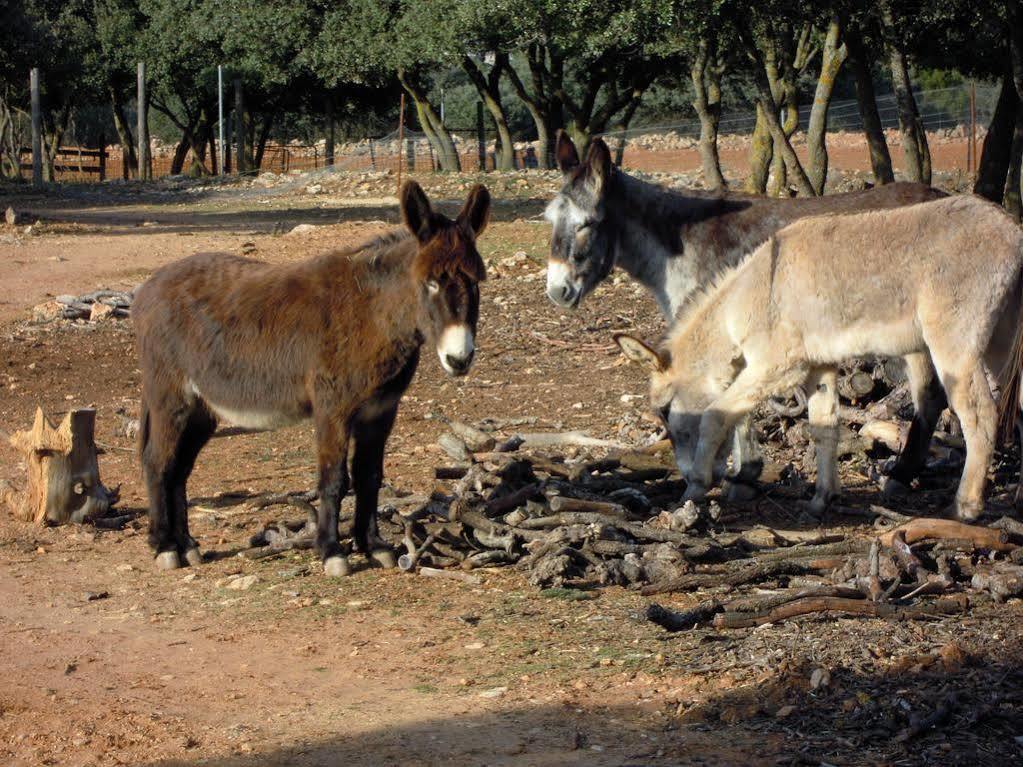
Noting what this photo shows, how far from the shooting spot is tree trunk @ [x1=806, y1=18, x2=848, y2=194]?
16.1m

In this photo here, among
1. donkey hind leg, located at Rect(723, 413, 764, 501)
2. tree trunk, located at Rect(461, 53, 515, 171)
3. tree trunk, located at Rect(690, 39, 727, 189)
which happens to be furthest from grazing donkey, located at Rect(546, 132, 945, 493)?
tree trunk, located at Rect(461, 53, 515, 171)

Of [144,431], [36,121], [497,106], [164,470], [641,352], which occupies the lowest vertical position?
[164,470]

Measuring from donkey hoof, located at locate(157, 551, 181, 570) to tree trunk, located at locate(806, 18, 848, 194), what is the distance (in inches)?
460

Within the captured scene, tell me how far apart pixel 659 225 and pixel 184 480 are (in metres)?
3.43

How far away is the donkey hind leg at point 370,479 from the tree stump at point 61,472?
187cm

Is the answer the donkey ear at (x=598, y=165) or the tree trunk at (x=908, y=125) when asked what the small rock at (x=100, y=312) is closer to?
the donkey ear at (x=598, y=165)

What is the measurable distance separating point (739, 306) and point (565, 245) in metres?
1.59

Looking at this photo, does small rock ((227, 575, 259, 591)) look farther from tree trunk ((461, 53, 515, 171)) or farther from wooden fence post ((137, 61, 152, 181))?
wooden fence post ((137, 61, 152, 181))

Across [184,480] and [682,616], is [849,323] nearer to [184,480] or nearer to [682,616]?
[682,616]

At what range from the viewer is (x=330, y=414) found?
5.97 m

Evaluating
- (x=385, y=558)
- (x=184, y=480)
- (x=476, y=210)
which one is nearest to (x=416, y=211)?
(x=476, y=210)

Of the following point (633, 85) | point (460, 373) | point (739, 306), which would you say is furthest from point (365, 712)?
point (633, 85)

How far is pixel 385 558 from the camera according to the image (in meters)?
6.23

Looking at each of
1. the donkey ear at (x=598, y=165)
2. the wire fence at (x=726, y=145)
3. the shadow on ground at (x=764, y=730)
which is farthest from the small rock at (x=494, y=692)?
the wire fence at (x=726, y=145)
